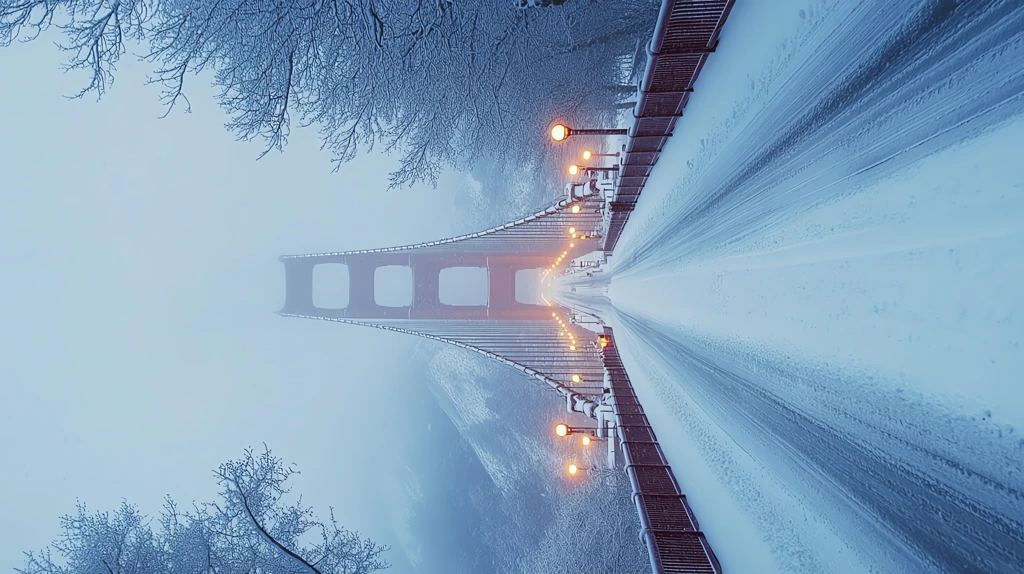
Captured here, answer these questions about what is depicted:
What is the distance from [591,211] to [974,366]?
1412 centimetres

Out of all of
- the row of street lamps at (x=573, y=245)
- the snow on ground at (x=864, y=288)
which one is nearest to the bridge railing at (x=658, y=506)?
the snow on ground at (x=864, y=288)

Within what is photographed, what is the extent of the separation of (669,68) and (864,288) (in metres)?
3.52

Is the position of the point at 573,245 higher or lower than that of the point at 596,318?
higher

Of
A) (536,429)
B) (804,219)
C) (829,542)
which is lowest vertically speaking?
(536,429)

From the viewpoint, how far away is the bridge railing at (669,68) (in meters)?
4.86

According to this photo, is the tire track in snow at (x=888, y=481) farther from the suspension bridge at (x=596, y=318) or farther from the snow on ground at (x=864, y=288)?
the suspension bridge at (x=596, y=318)

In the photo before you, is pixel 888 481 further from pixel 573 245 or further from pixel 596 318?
pixel 573 245

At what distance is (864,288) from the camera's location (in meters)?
2.96

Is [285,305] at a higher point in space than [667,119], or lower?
lower

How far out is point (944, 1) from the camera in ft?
8.29

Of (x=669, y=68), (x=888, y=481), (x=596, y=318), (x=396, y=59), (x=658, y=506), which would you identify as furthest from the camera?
(x=596, y=318)

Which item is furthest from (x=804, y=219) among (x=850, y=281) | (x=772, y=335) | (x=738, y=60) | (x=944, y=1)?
(x=738, y=60)

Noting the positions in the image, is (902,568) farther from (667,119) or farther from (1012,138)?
(667,119)

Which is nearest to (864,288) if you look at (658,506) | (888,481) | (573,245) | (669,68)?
(888,481)
